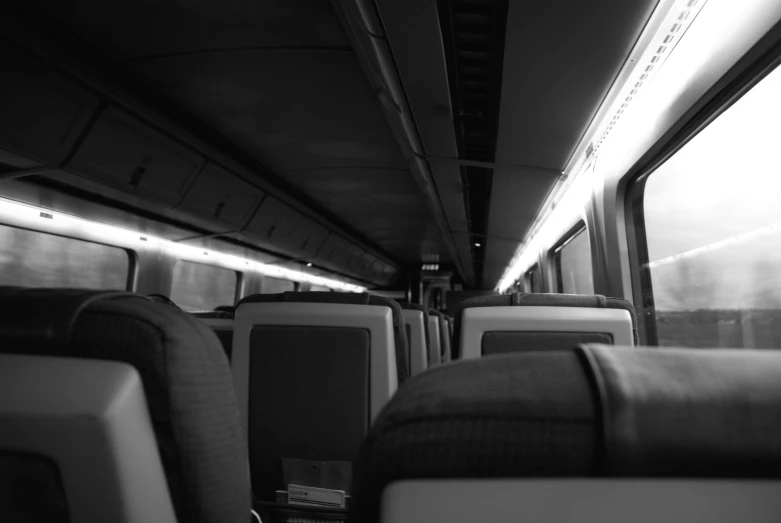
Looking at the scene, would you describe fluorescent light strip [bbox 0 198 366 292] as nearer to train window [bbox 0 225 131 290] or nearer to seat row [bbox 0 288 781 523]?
train window [bbox 0 225 131 290]

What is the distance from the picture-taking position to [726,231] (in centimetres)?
252

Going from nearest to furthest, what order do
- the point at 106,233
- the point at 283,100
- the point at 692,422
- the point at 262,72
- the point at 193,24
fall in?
the point at 692,422, the point at 193,24, the point at 262,72, the point at 283,100, the point at 106,233

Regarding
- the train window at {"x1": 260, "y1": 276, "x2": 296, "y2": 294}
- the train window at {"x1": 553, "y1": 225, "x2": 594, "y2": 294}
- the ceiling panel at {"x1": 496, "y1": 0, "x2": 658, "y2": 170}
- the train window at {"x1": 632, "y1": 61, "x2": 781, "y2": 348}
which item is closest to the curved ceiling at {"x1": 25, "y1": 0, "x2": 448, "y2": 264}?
the ceiling panel at {"x1": 496, "y1": 0, "x2": 658, "y2": 170}

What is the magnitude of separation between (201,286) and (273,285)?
3069mm

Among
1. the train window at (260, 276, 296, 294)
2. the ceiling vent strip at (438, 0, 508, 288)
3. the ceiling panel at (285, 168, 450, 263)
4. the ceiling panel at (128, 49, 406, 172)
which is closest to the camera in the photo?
the ceiling vent strip at (438, 0, 508, 288)

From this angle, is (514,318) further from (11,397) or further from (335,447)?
(11,397)

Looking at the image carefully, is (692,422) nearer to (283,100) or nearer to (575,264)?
(283,100)

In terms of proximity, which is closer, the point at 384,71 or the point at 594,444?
the point at 594,444

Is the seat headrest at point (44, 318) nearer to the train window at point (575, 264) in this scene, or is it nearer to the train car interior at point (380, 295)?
the train car interior at point (380, 295)

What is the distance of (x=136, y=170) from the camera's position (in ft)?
14.6

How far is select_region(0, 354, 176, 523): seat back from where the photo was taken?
23.2 inches

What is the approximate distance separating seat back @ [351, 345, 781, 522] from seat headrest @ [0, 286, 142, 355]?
427 millimetres

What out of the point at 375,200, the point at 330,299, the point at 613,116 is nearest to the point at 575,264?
the point at 375,200

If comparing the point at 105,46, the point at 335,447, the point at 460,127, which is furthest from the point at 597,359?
the point at 460,127
